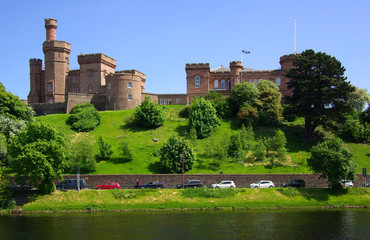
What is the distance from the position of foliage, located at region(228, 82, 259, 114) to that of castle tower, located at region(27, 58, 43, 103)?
4575 cm

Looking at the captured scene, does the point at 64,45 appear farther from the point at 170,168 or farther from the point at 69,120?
the point at 170,168

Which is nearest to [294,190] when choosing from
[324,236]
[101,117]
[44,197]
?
[324,236]

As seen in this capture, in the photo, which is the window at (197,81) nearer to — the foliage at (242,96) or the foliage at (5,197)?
the foliage at (242,96)

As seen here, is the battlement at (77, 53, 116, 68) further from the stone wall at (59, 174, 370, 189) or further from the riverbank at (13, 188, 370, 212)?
the riverbank at (13, 188, 370, 212)

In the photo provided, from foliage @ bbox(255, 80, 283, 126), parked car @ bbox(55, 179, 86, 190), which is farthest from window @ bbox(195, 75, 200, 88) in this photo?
parked car @ bbox(55, 179, 86, 190)

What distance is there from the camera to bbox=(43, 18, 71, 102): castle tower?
8344 cm

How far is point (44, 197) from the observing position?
39.1 metres

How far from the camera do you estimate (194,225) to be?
30531 millimetres

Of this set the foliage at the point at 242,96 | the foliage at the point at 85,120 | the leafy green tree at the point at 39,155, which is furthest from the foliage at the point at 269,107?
the leafy green tree at the point at 39,155

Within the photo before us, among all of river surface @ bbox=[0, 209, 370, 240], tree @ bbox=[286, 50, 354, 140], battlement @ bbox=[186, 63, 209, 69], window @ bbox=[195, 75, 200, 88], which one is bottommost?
river surface @ bbox=[0, 209, 370, 240]

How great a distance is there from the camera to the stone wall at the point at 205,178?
44.7 meters

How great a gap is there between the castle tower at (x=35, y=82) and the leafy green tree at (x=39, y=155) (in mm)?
50523

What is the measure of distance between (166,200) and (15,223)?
1441cm

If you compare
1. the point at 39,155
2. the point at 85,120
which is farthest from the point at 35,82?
the point at 39,155
